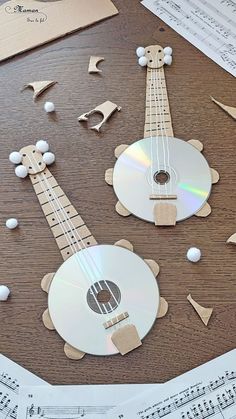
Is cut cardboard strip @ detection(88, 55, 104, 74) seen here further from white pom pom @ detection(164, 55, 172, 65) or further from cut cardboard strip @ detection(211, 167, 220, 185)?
cut cardboard strip @ detection(211, 167, 220, 185)

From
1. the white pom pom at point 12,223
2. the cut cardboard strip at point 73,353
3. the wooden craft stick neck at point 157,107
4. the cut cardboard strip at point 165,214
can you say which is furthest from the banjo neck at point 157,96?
the cut cardboard strip at point 73,353

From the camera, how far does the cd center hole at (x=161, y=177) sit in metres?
0.86

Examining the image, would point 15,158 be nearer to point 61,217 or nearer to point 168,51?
point 61,217

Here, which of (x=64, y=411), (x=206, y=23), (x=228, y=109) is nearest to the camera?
(x=64, y=411)

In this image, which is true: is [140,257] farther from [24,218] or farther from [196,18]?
[196,18]

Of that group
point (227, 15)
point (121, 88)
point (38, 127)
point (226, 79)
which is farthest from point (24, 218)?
point (227, 15)

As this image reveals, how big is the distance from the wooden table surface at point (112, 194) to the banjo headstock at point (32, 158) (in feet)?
0.05

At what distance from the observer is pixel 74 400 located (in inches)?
28.0

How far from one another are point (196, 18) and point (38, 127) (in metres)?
0.37

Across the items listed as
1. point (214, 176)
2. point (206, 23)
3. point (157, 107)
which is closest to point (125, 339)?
point (214, 176)

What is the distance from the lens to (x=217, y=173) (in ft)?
2.85

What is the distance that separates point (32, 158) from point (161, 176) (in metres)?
0.20

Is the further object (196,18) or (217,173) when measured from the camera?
(196,18)

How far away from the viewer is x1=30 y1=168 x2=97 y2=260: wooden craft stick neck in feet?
2.67
